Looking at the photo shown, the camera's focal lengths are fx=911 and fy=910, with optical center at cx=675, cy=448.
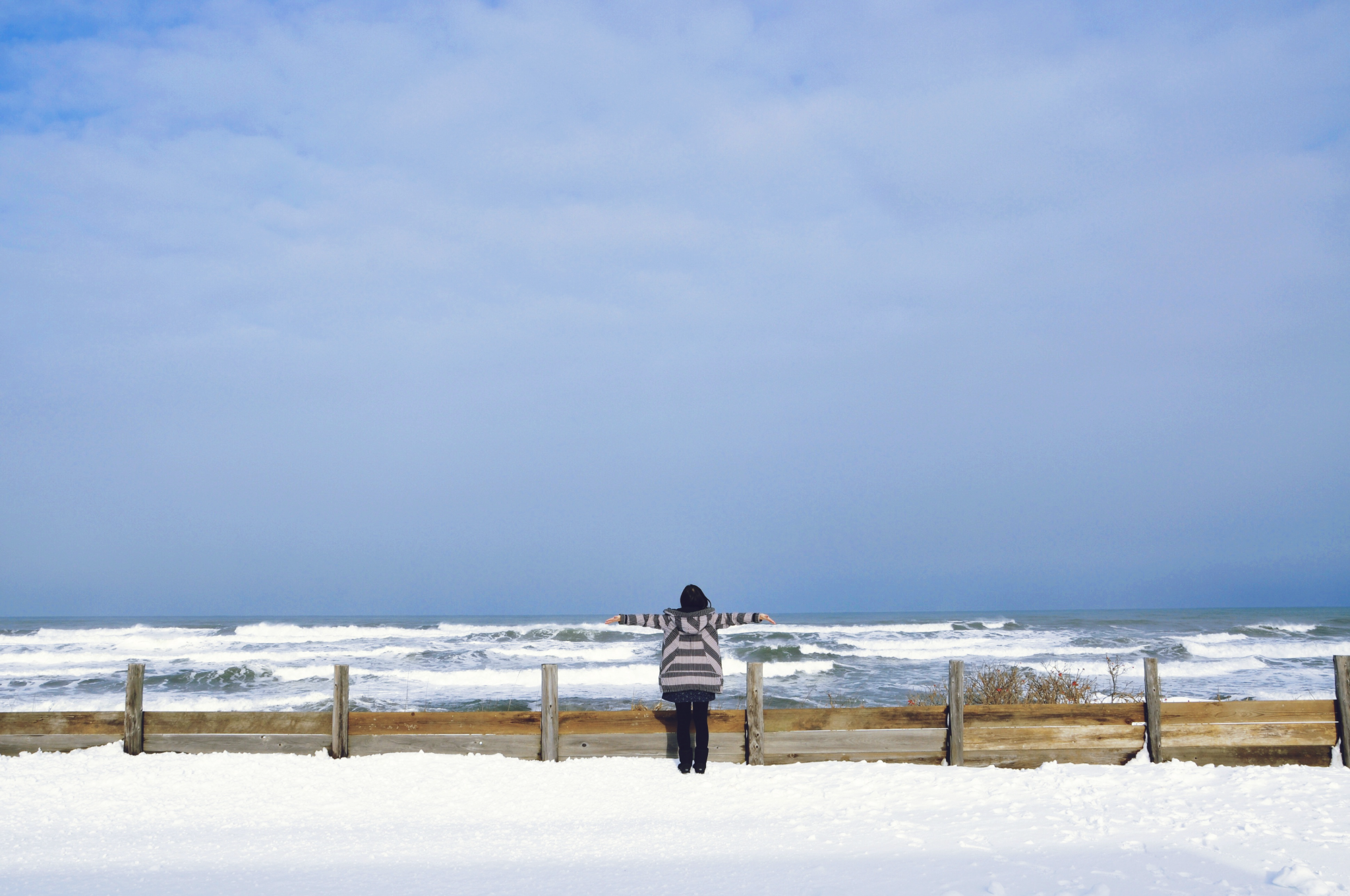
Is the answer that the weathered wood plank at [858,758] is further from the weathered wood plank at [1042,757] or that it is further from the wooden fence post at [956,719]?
the weathered wood plank at [1042,757]

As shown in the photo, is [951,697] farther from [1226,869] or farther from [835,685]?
[835,685]

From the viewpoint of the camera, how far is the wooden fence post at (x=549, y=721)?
31.1 ft

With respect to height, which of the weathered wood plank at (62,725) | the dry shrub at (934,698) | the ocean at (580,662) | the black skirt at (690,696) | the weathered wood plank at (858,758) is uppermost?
the black skirt at (690,696)

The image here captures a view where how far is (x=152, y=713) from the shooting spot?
32.2ft

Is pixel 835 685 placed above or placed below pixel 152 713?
below

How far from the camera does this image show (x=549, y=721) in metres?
9.52

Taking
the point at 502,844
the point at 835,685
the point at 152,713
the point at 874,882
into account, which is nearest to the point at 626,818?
the point at 502,844

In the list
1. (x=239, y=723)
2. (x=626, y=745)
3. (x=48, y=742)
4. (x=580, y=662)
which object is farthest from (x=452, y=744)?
(x=580, y=662)

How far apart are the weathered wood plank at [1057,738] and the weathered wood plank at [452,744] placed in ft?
15.1

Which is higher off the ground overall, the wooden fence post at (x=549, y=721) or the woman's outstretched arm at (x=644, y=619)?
the woman's outstretched arm at (x=644, y=619)

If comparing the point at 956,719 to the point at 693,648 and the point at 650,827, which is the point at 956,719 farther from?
the point at 650,827

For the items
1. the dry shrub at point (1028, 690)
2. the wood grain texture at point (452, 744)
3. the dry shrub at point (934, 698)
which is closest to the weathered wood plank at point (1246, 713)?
the dry shrub at point (1028, 690)

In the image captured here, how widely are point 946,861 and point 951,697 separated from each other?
3.69 m

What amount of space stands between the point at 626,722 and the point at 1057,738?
447 cm
